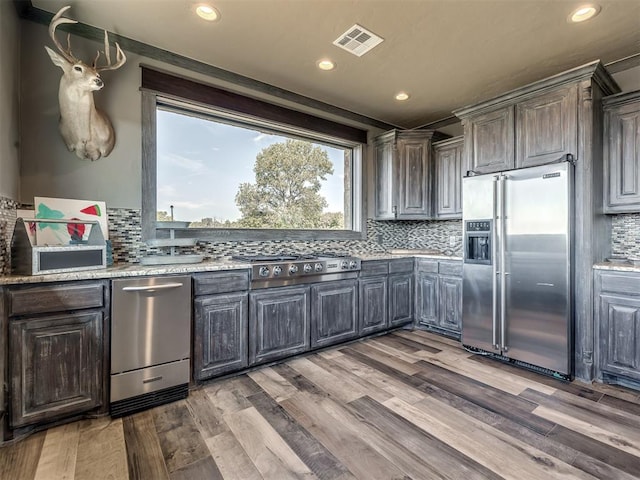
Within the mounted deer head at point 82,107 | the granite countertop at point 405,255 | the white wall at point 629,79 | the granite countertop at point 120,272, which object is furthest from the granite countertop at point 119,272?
the white wall at point 629,79

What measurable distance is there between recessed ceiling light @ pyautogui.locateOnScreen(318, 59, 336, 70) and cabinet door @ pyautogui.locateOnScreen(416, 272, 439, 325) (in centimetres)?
256

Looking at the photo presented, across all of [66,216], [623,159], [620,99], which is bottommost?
[66,216]

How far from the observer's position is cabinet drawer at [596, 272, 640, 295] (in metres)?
2.39

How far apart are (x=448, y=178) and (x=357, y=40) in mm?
2187

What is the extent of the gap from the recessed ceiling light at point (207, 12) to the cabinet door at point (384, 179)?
2.57m

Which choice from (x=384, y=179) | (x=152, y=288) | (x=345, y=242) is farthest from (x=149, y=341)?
(x=384, y=179)

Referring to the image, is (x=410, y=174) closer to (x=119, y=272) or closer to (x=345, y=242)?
(x=345, y=242)

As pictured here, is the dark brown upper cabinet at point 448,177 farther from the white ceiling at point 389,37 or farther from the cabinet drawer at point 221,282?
the cabinet drawer at point 221,282

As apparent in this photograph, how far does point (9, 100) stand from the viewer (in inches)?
82.0

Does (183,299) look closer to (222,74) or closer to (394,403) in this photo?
(394,403)

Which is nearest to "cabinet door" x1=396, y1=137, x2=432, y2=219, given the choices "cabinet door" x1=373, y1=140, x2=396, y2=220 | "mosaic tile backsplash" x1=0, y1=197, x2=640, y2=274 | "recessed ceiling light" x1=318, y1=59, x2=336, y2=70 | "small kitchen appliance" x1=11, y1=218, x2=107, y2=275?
"cabinet door" x1=373, y1=140, x2=396, y2=220

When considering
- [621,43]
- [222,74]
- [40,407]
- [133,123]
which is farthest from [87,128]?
[621,43]

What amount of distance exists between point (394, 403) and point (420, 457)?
539 mm

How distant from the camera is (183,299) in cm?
230
